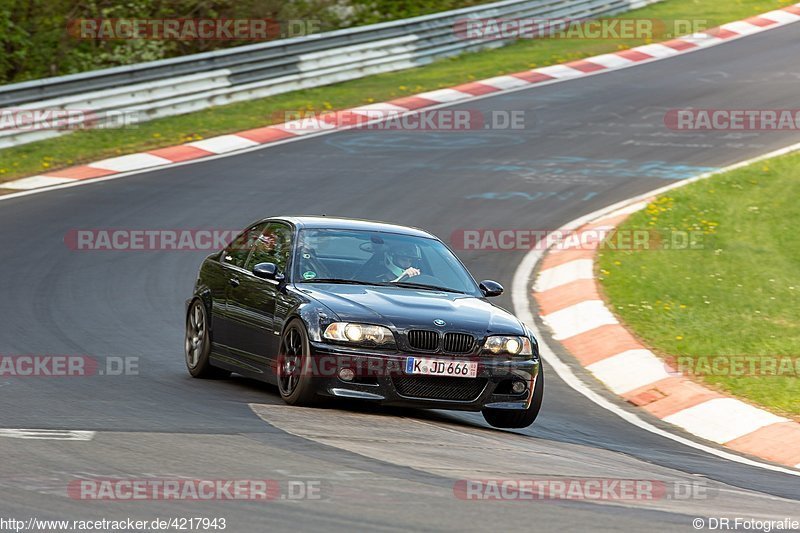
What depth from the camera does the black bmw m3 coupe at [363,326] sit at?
8.41m

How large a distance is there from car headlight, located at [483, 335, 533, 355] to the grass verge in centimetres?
244

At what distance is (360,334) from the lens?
842 cm

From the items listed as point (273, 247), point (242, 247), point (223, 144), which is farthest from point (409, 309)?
point (223, 144)

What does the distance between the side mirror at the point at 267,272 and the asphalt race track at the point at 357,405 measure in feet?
2.72

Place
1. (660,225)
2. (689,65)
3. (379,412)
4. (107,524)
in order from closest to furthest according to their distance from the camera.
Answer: (107,524) → (379,412) → (660,225) → (689,65)

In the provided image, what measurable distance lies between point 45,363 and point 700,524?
563 centimetres

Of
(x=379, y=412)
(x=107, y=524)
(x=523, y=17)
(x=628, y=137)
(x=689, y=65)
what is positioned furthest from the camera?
(x=523, y=17)

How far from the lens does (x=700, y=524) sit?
5961 millimetres

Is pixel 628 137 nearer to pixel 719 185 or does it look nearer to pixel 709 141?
pixel 709 141

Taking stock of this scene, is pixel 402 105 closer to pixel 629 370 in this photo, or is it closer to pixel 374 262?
pixel 629 370

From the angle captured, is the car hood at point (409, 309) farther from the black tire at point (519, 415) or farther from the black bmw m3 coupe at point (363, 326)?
the black tire at point (519, 415)

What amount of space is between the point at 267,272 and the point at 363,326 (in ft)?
3.77

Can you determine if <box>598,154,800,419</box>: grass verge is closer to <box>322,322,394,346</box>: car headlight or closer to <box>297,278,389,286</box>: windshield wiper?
<box>297,278,389,286</box>: windshield wiper

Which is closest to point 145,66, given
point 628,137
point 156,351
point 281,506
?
point 628,137
